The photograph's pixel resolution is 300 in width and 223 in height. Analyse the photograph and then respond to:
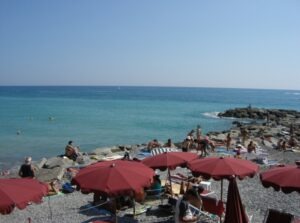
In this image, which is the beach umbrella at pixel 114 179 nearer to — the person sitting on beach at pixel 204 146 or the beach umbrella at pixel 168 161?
the beach umbrella at pixel 168 161

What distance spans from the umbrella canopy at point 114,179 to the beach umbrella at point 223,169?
4.78 ft

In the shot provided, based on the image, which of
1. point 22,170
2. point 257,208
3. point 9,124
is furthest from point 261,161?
point 9,124

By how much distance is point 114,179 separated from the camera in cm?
785

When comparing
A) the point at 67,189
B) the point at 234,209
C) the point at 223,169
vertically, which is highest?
the point at 223,169

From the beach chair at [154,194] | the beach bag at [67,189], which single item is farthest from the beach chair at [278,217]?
the beach bag at [67,189]

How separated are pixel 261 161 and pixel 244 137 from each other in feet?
29.3

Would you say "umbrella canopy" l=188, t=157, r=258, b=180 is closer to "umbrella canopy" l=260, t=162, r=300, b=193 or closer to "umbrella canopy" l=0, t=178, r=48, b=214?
"umbrella canopy" l=260, t=162, r=300, b=193

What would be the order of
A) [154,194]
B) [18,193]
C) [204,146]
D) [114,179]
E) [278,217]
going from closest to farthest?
[18,193] < [114,179] < [278,217] < [154,194] < [204,146]

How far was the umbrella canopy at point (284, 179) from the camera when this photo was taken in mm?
7898

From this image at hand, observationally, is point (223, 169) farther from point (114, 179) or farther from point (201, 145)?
point (201, 145)

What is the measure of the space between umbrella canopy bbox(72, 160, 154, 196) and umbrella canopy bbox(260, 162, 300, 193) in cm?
259

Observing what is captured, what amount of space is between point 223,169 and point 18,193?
15.4 feet

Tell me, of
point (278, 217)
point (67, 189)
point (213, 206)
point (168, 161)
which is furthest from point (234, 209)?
point (67, 189)

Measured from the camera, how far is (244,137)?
1093 inches
